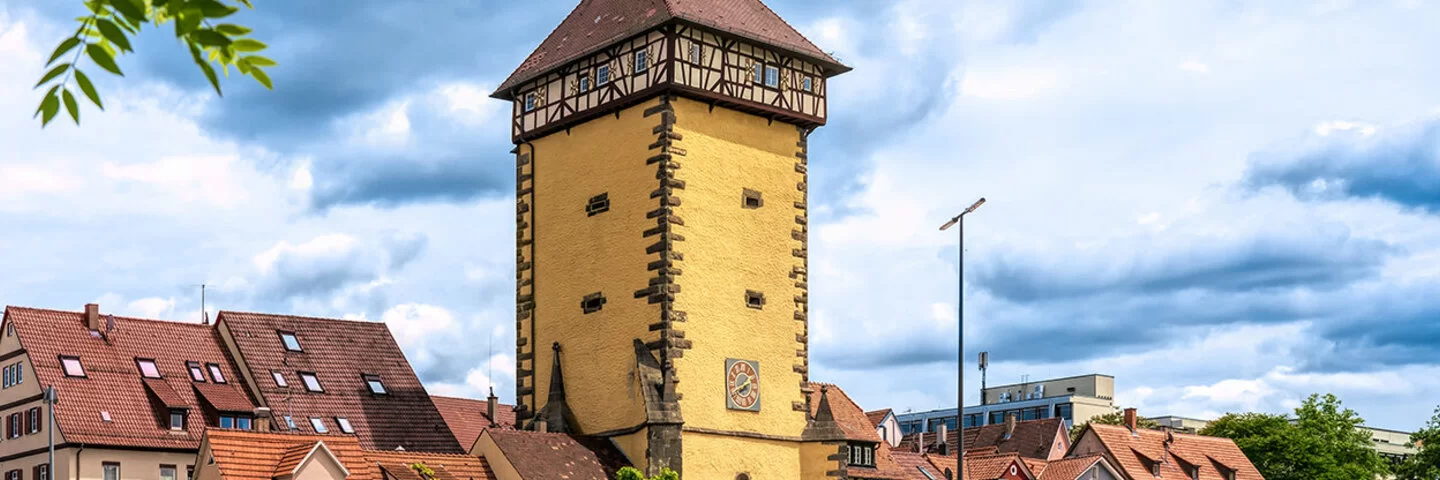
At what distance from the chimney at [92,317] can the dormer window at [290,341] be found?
6.09 m

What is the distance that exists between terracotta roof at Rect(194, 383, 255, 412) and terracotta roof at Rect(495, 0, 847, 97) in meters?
13.6

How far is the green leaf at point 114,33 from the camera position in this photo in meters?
8.20

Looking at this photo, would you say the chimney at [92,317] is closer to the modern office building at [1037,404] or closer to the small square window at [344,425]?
the small square window at [344,425]

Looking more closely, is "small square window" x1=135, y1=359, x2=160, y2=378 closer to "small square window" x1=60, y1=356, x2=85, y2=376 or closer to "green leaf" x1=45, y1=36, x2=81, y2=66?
"small square window" x1=60, y1=356, x2=85, y2=376

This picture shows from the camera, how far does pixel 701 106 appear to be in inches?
2074

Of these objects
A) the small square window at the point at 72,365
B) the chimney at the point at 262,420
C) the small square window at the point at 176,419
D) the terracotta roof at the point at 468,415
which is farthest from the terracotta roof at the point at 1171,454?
the small square window at the point at 72,365

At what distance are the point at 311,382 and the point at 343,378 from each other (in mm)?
1293

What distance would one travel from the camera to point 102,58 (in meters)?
8.26

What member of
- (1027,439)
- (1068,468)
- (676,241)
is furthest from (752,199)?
(1027,439)

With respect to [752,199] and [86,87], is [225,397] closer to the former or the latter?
[752,199]

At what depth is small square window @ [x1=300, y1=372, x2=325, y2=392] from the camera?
207 feet

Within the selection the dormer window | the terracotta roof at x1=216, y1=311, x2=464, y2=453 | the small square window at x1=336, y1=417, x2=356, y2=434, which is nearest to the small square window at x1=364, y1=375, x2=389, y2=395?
the terracotta roof at x1=216, y1=311, x2=464, y2=453

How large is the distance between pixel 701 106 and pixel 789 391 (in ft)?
28.0

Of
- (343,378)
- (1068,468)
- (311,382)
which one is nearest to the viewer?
(311,382)
